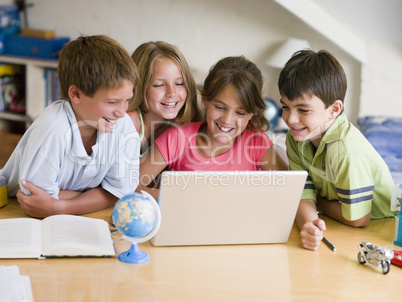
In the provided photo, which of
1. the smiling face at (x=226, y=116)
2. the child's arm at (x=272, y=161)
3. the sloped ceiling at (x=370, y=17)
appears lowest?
the child's arm at (x=272, y=161)

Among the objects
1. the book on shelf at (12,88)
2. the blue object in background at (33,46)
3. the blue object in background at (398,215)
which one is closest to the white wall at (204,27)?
the blue object in background at (33,46)

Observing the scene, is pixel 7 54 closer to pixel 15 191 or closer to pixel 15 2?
pixel 15 2

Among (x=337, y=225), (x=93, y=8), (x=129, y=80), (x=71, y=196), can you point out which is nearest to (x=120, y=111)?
(x=129, y=80)

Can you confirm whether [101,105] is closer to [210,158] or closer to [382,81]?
[210,158]

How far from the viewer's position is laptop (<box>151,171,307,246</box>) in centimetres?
129

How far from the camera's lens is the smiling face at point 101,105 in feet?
5.05

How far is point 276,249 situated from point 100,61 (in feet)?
2.40

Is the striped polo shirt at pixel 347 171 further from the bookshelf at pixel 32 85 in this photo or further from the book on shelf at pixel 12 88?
the book on shelf at pixel 12 88

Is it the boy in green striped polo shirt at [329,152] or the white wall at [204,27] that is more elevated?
the white wall at [204,27]

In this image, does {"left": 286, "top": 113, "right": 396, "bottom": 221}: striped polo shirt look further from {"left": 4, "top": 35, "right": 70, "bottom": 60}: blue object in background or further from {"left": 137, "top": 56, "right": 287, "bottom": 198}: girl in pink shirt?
{"left": 4, "top": 35, "right": 70, "bottom": 60}: blue object in background

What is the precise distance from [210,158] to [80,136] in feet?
1.69

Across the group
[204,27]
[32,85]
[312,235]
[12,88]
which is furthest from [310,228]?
[12,88]

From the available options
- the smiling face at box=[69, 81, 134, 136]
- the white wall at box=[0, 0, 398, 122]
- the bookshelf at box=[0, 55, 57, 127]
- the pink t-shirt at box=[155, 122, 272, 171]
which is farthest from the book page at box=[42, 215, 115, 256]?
the bookshelf at box=[0, 55, 57, 127]

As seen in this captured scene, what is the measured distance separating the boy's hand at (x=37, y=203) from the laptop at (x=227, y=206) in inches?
13.9
